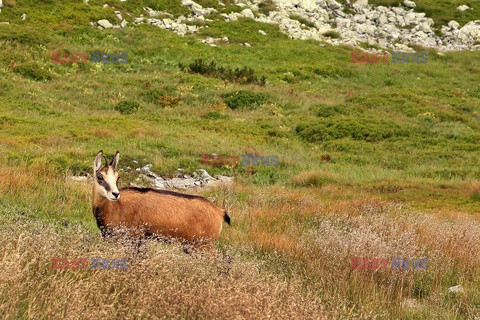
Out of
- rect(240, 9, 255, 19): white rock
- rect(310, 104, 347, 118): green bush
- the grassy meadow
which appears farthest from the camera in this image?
rect(240, 9, 255, 19): white rock

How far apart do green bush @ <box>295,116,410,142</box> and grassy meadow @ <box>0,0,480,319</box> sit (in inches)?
4.3

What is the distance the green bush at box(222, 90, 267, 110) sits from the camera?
2938cm

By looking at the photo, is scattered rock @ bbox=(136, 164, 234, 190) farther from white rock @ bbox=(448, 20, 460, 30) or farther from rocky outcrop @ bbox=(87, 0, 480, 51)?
white rock @ bbox=(448, 20, 460, 30)

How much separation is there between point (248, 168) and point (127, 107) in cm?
977

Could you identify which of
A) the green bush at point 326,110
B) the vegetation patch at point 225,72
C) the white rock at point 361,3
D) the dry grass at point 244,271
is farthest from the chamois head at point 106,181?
the white rock at point 361,3

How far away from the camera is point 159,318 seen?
16.8 feet

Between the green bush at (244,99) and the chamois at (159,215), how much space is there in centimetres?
2157

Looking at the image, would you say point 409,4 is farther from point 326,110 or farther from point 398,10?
point 326,110

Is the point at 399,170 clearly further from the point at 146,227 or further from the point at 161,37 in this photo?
the point at 161,37

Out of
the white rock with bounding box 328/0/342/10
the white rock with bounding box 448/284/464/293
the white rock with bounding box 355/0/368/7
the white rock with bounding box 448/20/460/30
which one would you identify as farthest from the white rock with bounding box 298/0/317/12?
the white rock with bounding box 448/284/464/293

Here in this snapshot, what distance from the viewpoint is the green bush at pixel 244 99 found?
96.4 feet

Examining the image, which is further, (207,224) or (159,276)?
(207,224)

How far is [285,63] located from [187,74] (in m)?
9.43

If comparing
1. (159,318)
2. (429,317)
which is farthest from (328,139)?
(159,318)
